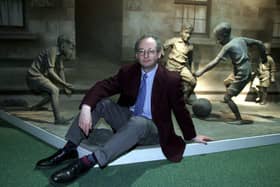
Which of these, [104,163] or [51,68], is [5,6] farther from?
[104,163]

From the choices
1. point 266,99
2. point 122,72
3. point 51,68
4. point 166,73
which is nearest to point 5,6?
point 51,68

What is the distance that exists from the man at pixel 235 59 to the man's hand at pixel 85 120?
6.96 feet

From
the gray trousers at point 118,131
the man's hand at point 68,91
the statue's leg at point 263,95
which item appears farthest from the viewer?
the statue's leg at point 263,95

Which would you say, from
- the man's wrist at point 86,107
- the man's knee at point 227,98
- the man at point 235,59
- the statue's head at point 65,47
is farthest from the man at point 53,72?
the man's knee at point 227,98

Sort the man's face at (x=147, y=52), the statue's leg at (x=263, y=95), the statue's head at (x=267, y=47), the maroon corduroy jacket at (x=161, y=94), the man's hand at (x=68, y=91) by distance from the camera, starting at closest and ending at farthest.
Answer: the man's face at (x=147, y=52), the maroon corduroy jacket at (x=161, y=94), the man's hand at (x=68, y=91), the statue's head at (x=267, y=47), the statue's leg at (x=263, y=95)

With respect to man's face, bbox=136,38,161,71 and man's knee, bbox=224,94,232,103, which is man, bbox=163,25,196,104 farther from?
man's face, bbox=136,38,161,71

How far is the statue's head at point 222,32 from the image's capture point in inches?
183

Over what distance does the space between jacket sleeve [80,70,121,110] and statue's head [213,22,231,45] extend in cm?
188

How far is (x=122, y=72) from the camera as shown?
127 inches

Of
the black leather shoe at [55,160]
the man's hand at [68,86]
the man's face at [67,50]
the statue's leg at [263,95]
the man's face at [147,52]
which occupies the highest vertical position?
the man's face at [147,52]

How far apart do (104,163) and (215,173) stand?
946 mm

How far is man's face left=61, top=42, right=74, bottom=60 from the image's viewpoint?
4.11m

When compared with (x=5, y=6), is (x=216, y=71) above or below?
below

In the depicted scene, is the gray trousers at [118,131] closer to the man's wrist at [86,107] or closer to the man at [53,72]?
the man's wrist at [86,107]
